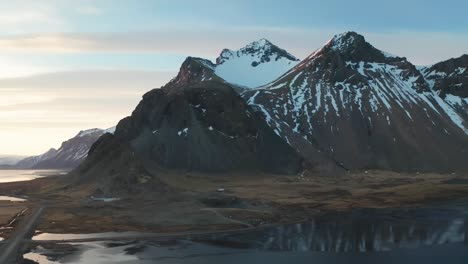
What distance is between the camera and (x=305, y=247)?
107438 mm

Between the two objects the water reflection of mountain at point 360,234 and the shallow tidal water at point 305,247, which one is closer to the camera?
the shallow tidal water at point 305,247

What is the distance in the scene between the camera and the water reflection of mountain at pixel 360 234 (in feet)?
359

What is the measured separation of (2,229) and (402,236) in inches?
3621

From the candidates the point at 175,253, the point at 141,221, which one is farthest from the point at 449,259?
the point at 141,221

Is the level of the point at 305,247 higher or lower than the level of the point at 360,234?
higher

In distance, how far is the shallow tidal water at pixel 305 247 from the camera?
96125 mm

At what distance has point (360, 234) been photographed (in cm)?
12194

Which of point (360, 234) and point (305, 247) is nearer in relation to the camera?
point (305, 247)

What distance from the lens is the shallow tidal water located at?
9612cm

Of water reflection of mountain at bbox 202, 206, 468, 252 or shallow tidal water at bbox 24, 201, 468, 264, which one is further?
water reflection of mountain at bbox 202, 206, 468, 252

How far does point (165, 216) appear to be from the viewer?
152 m

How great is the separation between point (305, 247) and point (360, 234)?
2043 centimetres

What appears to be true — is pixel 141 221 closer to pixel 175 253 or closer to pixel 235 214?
pixel 235 214

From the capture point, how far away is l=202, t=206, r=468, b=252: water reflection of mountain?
4309 inches
